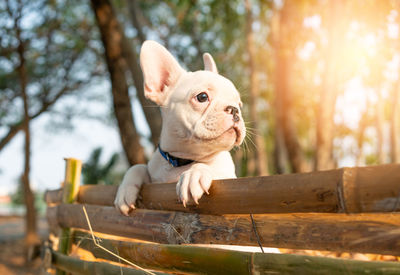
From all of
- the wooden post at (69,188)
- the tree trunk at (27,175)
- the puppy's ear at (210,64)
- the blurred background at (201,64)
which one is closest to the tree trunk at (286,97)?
the blurred background at (201,64)

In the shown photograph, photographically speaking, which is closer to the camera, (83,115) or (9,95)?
(9,95)

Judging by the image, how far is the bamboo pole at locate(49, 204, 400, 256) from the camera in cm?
174

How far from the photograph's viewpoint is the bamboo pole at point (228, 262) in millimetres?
1759

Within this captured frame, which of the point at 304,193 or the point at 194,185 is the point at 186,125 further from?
the point at 304,193

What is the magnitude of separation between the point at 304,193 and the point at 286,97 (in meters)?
8.04

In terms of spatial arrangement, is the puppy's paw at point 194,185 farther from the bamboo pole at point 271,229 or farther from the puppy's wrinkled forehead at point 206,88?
the puppy's wrinkled forehead at point 206,88

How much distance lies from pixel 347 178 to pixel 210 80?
1385 millimetres

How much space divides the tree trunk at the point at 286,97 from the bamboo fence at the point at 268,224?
21.4ft

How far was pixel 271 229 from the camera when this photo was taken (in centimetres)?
213

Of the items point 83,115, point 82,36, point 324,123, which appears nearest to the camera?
point 324,123

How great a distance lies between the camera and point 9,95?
44.6ft

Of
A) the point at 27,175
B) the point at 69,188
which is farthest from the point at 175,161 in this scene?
the point at 27,175

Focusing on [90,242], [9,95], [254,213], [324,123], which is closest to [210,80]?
[254,213]

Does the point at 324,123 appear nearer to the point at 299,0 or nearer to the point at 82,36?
the point at 299,0
